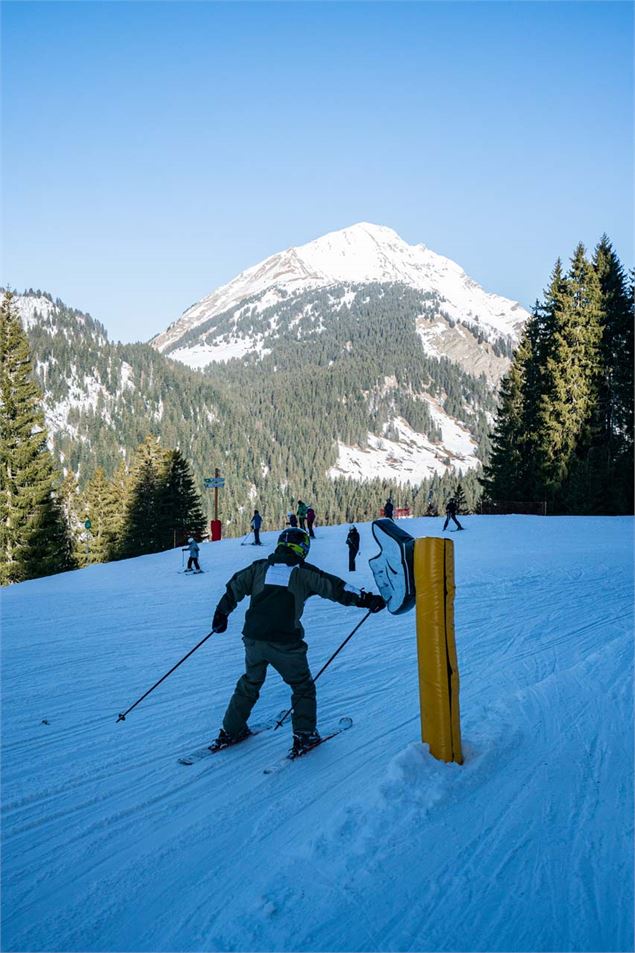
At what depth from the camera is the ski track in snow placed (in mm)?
2832

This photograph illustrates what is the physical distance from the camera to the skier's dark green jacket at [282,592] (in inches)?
190

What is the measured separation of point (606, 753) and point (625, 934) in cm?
188

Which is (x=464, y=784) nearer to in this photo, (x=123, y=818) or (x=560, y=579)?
(x=123, y=818)

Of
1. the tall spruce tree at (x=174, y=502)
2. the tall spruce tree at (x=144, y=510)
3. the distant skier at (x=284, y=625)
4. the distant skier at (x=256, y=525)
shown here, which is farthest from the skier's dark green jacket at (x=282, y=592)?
the tall spruce tree at (x=144, y=510)

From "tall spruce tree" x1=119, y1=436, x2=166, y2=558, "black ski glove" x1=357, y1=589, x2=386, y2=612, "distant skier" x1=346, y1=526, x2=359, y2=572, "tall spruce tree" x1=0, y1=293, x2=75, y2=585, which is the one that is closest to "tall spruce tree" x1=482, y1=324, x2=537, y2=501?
"distant skier" x1=346, y1=526, x2=359, y2=572

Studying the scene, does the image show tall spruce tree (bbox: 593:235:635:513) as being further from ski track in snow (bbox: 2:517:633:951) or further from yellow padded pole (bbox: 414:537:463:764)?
yellow padded pole (bbox: 414:537:463:764)

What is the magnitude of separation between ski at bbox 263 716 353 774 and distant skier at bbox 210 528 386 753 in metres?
0.04

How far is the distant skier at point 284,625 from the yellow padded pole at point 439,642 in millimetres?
655

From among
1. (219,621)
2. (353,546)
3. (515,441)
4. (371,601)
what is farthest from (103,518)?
(371,601)

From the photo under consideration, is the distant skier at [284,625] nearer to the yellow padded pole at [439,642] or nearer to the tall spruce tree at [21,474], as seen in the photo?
the yellow padded pole at [439,642]

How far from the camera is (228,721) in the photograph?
201 inches

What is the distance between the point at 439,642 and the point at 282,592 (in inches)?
54.9

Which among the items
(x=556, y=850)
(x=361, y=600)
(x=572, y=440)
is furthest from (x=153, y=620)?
(x=572, y=440)

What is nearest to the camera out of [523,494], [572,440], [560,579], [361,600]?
[361,600]
